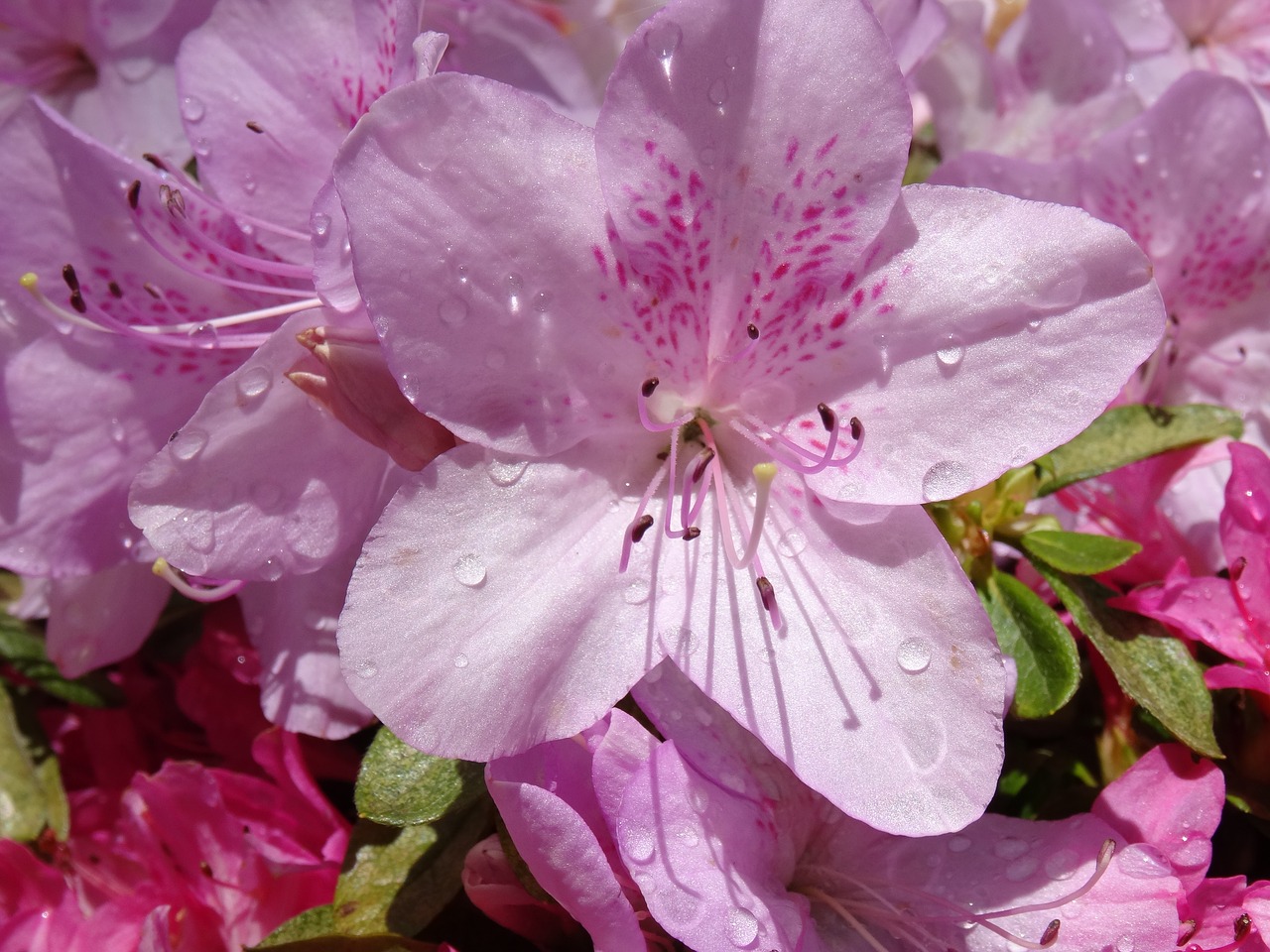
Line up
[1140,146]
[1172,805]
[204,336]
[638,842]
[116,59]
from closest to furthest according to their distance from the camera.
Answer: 1. [638,842]
2. [1172,805]
3. [204,336]
4. [1140,146]
5. [116,59]

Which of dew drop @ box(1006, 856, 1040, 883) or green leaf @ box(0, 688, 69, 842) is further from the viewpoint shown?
green leaf @ box(0, 688, 69, 842)

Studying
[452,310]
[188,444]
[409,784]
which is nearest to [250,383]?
[188,444]

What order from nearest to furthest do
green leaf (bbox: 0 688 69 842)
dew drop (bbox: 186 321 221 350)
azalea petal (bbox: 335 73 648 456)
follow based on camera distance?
azalea petal (bbox: 335 73 648 456) < dew drop (bbox: 186 321 221 350) < green leaf (bbox: 0 688 69 842)

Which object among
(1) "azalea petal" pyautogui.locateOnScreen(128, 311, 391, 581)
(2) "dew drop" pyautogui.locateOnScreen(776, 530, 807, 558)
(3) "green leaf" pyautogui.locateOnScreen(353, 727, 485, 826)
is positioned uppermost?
(1) "azalea petal" pyautogui.locateOnScreen(128, 311, 391, 581)

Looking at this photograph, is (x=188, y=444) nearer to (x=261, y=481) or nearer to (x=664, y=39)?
(x=261, y=481)

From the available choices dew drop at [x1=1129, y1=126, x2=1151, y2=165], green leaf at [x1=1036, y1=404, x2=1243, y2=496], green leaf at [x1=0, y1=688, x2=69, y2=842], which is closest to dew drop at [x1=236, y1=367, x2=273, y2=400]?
green leaf at [x1=0, y1=688, x2=69, y2=842]

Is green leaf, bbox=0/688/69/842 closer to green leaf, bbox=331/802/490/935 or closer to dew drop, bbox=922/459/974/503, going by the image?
green leaf, bbox=331/802/490/935

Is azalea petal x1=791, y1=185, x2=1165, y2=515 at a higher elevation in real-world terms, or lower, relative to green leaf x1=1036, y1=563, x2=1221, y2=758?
higher
